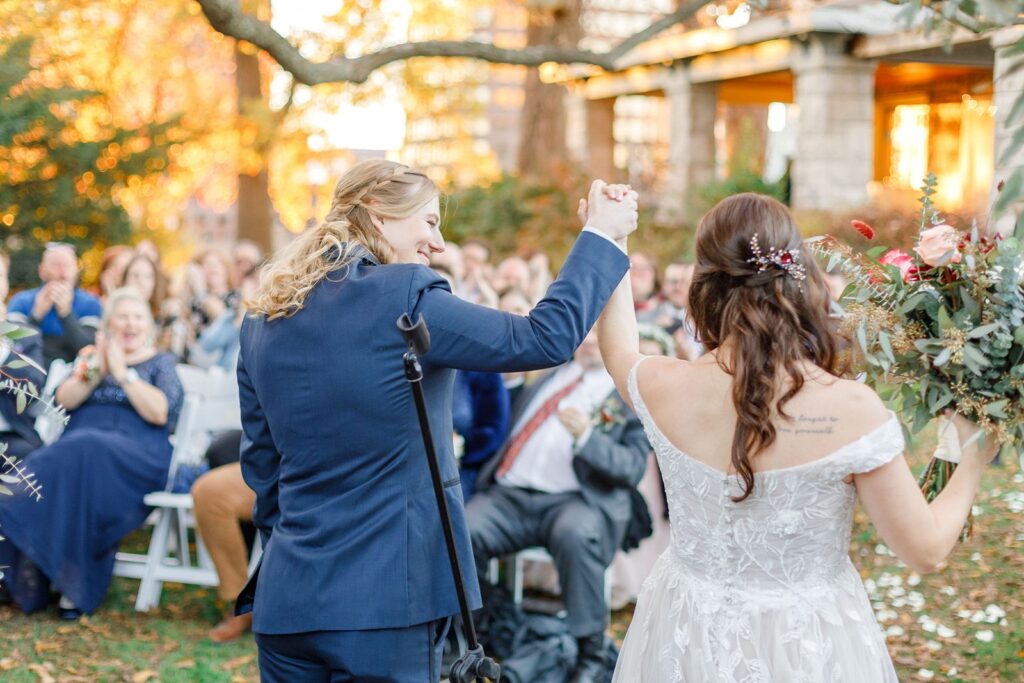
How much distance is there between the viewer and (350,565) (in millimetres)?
2764

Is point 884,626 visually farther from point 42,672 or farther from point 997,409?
point 42,672

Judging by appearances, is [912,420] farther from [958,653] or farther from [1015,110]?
[958,653]

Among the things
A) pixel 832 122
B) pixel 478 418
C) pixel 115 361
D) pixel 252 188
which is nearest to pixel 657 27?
pixel 478 418

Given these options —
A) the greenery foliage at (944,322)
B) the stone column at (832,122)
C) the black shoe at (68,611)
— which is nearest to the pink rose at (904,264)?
the greenery foliage at (944,322)

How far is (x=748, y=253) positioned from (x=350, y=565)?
3.93ft

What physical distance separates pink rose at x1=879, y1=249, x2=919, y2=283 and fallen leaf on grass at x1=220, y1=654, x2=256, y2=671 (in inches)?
165

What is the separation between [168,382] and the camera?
7035 millimetres

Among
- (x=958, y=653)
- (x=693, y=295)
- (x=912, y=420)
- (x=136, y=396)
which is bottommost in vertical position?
(x=958, y=653)

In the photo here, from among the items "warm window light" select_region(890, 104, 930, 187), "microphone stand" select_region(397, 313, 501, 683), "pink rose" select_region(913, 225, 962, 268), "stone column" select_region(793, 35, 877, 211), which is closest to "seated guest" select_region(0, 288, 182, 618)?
"microphone stand" select_region(397, 313, 501, 683)

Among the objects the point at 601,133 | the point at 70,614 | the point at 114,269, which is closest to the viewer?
the point at 70,614

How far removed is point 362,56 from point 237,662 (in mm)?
3227

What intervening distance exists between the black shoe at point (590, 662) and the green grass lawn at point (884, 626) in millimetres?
792

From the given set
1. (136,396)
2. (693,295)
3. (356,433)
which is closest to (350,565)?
(356,433)

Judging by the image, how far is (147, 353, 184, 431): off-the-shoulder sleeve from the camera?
23.0ft
